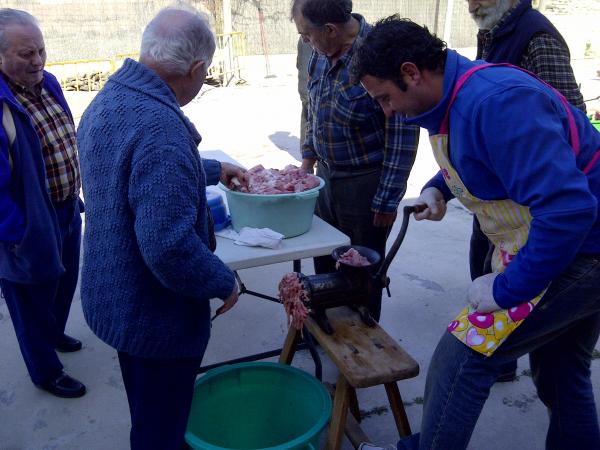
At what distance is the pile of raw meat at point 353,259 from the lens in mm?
2273

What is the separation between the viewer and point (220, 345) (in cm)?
340

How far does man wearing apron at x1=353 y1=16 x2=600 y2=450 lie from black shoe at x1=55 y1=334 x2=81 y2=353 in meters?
2.32

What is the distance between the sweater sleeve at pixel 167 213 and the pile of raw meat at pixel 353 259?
0.84 meters

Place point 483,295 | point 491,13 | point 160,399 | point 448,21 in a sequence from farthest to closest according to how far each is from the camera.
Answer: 1. point 448,21
2. point 491,13
3. point 160,399
4. point 483,295

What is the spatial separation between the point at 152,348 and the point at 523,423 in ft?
6.29

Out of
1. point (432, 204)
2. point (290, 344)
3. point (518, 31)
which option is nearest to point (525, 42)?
point (518, 31)

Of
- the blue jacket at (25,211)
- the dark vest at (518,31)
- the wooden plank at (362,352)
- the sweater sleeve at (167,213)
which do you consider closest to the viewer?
the sweater sleeve at (167,213)

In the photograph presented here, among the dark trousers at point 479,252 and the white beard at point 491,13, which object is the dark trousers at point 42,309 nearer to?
the dark trousers at point 479,252

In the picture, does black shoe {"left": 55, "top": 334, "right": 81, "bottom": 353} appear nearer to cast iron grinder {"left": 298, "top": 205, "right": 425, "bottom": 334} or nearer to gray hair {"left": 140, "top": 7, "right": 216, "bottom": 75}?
cast iron grinder {"left": 298, "top": 205, "right": 425, "bottom": 334}

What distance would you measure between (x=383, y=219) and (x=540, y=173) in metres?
1.41

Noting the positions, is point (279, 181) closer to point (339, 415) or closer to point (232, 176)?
point (232, 176)

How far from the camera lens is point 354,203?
283cm

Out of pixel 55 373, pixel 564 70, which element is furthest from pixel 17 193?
pixel 564 70

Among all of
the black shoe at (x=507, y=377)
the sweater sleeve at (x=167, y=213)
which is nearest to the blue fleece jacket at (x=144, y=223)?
the sweater sleeve at (x=167, y=213)
